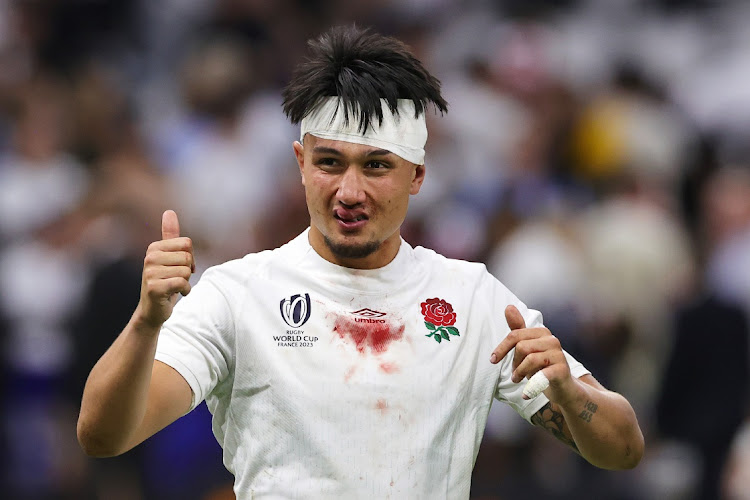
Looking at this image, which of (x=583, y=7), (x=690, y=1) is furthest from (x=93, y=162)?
(x=690, y=1)

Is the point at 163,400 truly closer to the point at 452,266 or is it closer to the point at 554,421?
the point at 452,266

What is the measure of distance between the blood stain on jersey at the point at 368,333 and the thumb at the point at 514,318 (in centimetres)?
42

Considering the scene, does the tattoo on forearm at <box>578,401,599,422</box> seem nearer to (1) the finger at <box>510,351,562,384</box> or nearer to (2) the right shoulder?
(1) the finger at <box>510,351,562,384</box>

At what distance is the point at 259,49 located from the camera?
33.0ft

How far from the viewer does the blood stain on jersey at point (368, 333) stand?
392 cm

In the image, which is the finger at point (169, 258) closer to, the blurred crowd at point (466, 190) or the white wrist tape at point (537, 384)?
the white wrist tape at point (537, 384)

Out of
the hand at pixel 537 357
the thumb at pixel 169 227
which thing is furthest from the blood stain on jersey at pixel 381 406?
the thumb at pixel 169 227

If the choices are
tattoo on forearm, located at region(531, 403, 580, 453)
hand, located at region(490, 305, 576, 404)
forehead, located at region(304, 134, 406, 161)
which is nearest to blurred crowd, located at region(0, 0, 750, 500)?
forehead, located at region(304, 134, 406, 161)

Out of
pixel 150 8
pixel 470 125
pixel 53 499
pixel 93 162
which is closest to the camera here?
pixel 53 499

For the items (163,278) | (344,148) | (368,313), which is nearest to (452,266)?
(368,313)

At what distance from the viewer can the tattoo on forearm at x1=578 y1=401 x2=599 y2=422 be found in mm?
3766

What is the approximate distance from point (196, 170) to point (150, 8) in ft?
8.09

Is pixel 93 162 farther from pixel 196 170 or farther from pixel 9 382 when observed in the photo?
pixel 9 382

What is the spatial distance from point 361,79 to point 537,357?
1058 mm
